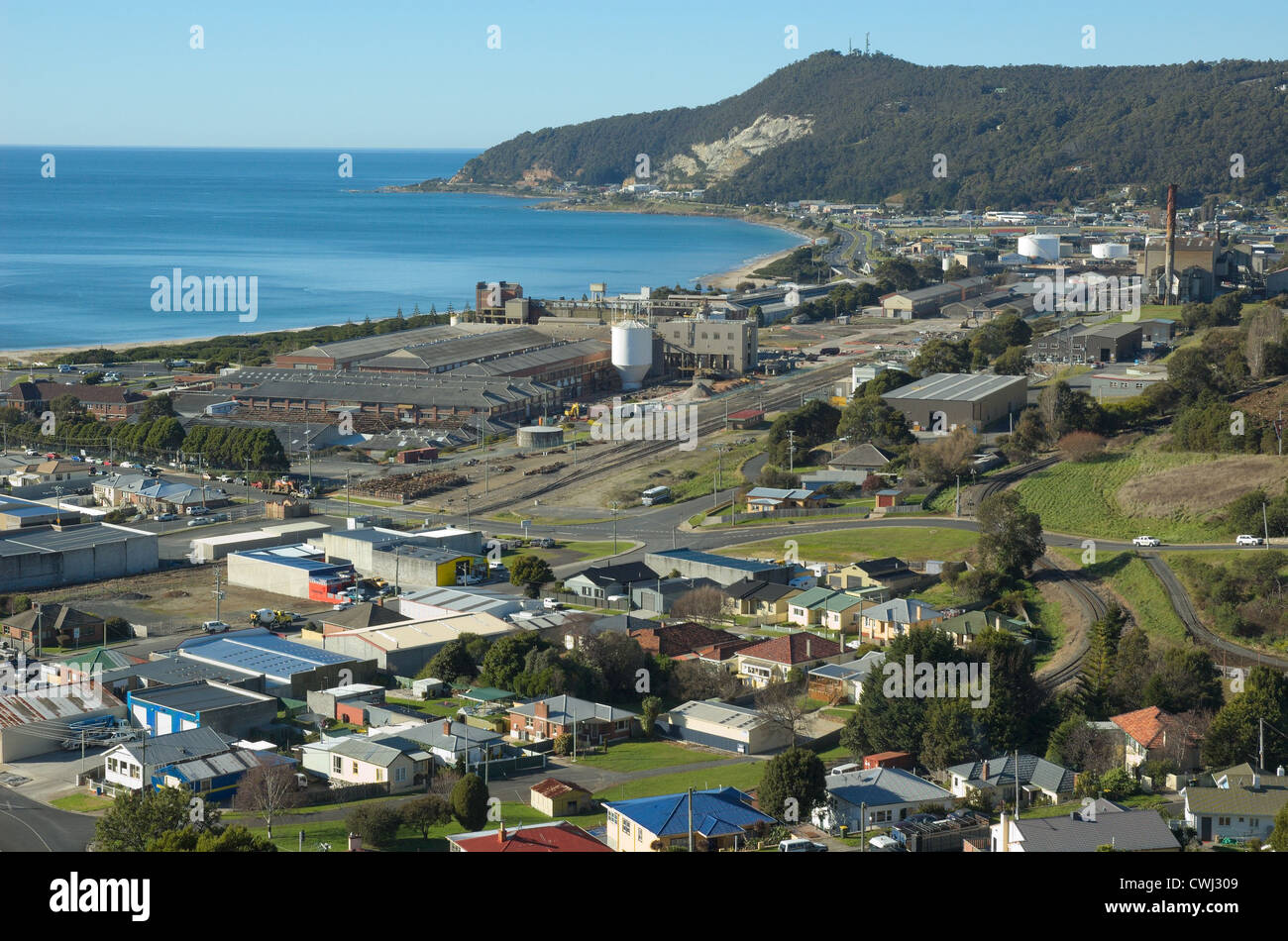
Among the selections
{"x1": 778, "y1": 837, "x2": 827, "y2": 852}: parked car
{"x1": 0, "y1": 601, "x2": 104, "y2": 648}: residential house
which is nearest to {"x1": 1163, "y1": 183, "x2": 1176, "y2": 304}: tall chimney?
{"x1": 0, "y1": 601, "x2": 104, "y2": 648}: residential house

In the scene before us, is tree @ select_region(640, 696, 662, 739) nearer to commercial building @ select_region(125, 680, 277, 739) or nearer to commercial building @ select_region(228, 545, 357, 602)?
commercial building @ select_region(125, 680, 277, 739)

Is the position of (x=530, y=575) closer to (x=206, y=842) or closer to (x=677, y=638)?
(x=677, y=638)

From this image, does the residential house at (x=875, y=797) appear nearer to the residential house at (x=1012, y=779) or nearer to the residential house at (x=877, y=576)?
the residential house at (x=1012, y=779)

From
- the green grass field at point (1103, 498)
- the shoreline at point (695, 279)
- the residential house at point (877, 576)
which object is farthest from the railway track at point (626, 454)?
the shoreline at point (695, 279)

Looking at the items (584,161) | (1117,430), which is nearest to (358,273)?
(1117,430)

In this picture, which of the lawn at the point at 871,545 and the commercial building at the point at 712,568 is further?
the lawn at the point at 871,545
